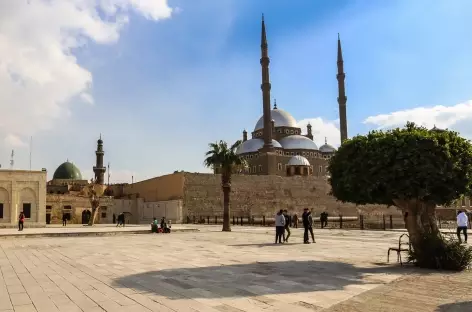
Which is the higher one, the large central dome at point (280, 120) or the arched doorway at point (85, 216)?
the large central dome at point (280, 120)

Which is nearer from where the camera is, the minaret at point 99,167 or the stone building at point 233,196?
the stone building at point 233,196

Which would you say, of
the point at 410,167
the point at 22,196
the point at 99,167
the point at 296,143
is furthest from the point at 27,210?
the point at 296,143

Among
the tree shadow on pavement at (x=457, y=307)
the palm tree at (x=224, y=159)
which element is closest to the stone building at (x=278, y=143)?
the palm tree at (x=224, y=159)

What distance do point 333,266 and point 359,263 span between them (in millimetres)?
959

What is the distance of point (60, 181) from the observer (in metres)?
63.4

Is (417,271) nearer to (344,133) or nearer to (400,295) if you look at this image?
(400,295)

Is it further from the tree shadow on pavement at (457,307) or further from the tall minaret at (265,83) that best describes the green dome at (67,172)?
the tree shadow on pavement at (457,307)

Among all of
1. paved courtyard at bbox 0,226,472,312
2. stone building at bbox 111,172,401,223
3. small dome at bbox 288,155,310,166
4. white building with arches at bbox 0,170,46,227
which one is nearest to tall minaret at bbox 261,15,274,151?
small dome at bbox 288,155,310,166

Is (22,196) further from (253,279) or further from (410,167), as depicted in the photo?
(410,167)

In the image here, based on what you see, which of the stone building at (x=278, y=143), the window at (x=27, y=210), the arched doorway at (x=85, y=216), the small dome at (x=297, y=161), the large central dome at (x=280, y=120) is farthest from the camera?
the large central dome at (x=280, y=120)

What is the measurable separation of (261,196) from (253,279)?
44.3 m

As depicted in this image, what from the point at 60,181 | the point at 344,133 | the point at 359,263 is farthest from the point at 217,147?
the point at 60,181

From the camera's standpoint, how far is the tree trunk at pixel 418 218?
9.73 meters

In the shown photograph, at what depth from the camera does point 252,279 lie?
8008mm
